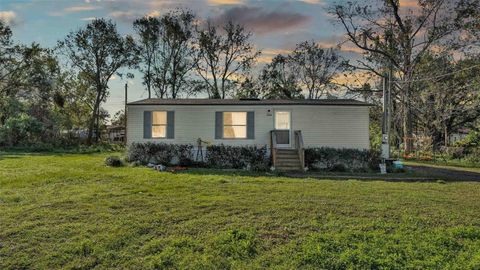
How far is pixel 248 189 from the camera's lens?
7984 mm

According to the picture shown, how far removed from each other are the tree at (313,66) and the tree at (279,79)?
50 cm

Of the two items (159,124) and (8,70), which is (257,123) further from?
(8,70)

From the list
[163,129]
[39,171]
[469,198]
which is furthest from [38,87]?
[469,198]

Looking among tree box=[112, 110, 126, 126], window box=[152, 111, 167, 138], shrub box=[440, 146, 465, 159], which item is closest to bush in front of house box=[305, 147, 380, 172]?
window box=[152, 111, 167, 138]

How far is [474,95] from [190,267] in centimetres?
2187

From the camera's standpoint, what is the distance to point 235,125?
14758 millimetres

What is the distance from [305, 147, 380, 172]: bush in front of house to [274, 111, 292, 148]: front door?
1448 millimetres

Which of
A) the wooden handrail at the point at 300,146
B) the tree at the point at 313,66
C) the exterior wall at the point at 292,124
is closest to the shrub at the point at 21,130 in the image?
the exterior wall at the point at 292,124

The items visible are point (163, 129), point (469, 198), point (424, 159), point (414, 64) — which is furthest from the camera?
point (414, 64)

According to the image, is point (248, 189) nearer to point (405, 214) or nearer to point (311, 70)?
point (405, 214)

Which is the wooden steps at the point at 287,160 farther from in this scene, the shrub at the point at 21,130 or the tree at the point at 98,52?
the tree at the point at 98,52

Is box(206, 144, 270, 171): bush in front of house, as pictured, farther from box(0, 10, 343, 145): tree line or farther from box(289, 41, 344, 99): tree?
box(289, 41, 344, 99): tree

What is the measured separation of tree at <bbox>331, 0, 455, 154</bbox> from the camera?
858 inches

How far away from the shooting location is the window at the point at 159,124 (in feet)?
48.2
